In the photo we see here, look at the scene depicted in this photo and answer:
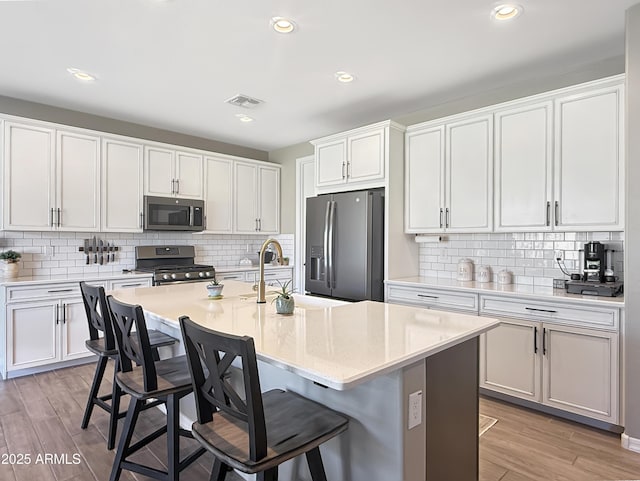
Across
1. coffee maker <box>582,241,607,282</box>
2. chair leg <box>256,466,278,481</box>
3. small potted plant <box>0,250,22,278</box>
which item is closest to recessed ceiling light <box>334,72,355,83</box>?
coffee maker <box>582,241,607,282</box>

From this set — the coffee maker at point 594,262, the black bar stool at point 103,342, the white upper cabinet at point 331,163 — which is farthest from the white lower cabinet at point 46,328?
the coffee maker at point 594,262

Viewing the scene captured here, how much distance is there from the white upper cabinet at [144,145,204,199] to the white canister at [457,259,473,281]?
325 centimetres

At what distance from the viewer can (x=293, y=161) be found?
5672 mm

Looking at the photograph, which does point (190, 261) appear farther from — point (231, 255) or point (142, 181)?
point (142, 181)

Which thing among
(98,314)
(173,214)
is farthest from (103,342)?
(173,214)

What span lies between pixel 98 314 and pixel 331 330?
1.59 metres

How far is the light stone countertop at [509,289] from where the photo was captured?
8.57 ft

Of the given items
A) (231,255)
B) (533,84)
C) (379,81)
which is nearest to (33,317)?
(231,255)

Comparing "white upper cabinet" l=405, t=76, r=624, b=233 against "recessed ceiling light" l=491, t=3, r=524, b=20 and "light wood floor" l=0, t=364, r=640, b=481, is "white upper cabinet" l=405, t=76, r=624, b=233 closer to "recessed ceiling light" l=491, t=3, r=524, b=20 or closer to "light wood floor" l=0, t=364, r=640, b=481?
"recessed ceiling light" l=491, t=3, r=524, b=20

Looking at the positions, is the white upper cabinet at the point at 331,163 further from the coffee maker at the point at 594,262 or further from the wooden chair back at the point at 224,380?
the wooden chair back at the point at 224,380

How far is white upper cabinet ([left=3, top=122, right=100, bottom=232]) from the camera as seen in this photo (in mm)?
3598

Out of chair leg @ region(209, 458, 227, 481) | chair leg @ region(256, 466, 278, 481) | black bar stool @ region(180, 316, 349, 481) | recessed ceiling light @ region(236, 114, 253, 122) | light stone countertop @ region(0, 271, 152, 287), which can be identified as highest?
recessed ceiling light @ region(236, 114, 253, 122)

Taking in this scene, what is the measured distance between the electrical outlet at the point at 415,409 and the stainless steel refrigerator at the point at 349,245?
2.32 meters

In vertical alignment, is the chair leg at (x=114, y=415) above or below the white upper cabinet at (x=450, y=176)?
below
